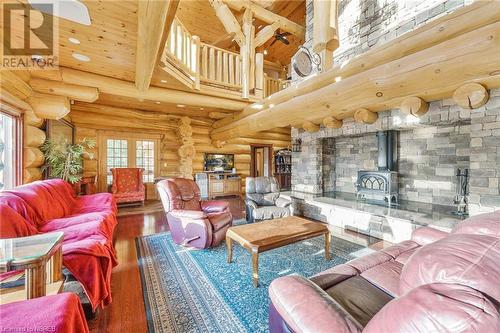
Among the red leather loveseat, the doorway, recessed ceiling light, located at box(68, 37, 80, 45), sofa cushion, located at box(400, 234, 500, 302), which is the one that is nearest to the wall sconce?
the doorway

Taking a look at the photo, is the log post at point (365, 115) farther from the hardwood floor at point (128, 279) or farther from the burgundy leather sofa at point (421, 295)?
the burgundy leather sofa at point (421, 295)

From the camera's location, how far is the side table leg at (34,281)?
1273 millimetres

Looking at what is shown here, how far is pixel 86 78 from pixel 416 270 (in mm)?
4706

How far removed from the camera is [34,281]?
4.22 ft

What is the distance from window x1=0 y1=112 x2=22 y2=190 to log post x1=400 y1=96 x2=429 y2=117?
18.3 ft

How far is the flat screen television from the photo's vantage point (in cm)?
756

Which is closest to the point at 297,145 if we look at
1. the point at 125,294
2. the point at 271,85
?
the point at 271,85

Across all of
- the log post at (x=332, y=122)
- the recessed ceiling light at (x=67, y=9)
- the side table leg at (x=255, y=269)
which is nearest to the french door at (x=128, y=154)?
the recessed ceiling light at (x=67, y=9)

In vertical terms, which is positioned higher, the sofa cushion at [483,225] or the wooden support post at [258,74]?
the wooden support post at [258,74]

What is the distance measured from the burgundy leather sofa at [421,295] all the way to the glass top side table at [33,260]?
1.35m

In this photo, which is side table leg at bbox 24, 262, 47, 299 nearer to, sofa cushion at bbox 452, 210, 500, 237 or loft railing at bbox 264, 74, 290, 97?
sofa cushion at bbox 452, 210, 500, 237

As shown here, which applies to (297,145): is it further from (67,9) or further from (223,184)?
(67,9)

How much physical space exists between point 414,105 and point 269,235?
9.02ft

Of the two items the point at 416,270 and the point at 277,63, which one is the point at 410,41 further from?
the point at 277,63
